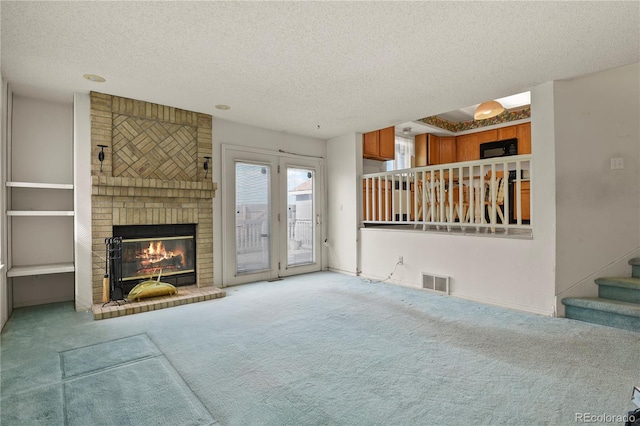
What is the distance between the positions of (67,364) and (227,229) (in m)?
2.70

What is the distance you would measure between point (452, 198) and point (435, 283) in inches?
47.8

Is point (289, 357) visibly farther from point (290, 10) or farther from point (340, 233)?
point (340, 233)

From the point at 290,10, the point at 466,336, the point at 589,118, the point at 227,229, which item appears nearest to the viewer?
the point at 290,10

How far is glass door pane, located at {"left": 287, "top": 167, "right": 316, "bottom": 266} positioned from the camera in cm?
569

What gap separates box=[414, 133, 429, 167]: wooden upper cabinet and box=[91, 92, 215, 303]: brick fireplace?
17.0ft

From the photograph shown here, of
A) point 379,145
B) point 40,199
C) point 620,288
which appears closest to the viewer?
point 620,288

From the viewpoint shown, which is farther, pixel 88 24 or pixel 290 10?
pixel 88 24

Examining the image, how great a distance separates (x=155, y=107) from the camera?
420 centimetres

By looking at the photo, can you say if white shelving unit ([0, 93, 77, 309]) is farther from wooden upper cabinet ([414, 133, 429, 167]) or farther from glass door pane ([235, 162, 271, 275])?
wooden upper cabinet ([414, 133, 429, 167])

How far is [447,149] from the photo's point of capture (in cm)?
796

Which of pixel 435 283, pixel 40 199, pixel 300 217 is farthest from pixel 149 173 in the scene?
pixel 435 283

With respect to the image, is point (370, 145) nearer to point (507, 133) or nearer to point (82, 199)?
point (507, 133)

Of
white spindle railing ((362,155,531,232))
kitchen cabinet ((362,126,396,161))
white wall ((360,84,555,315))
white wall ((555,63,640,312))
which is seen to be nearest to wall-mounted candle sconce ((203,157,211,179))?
white spindle railing ((362,155,531,232))

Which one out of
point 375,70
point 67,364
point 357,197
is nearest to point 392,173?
point 357,197
